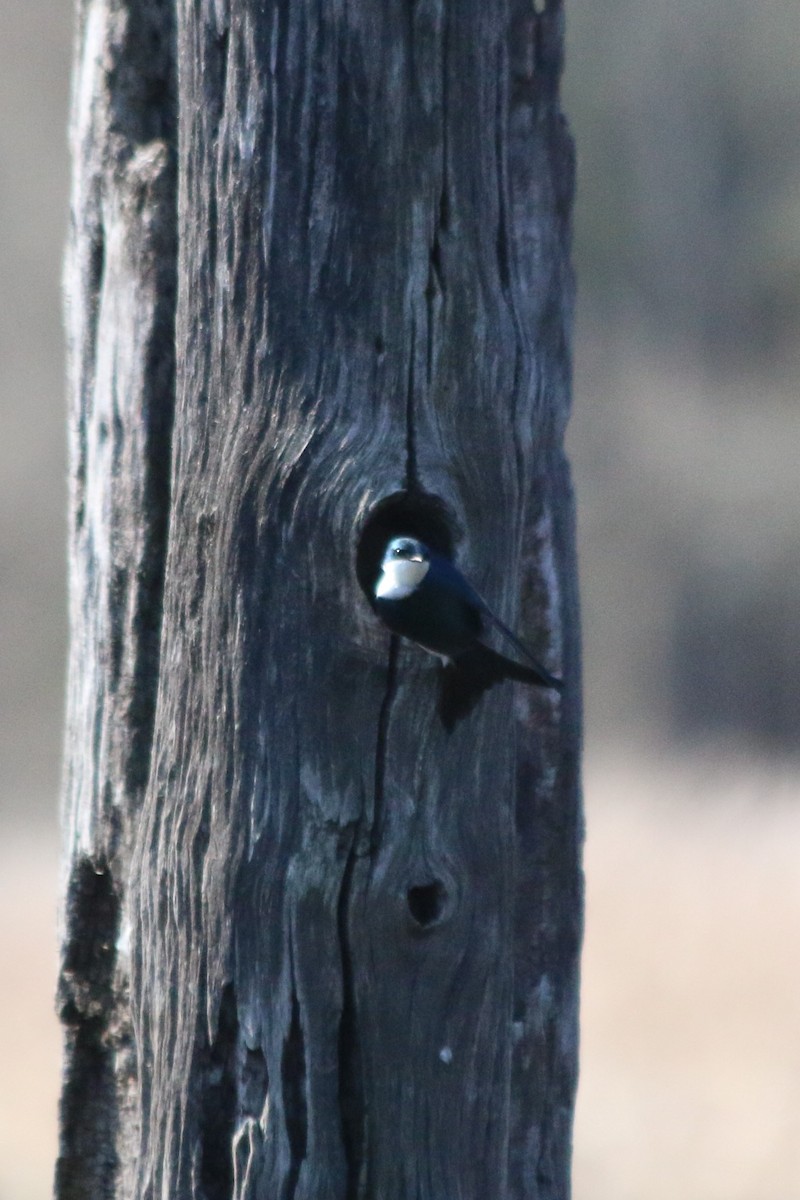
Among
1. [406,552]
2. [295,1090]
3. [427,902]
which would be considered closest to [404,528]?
[406,552]

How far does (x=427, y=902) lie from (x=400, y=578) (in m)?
0.41

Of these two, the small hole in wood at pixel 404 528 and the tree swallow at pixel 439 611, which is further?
the small hole in wood at pixel 404 528

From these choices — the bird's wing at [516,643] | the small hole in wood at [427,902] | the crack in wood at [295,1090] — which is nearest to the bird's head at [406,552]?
the bird's wing at [516,643]

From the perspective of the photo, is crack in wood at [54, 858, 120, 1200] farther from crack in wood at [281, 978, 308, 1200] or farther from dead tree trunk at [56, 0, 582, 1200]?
crack in wood at [281, 978, 308, 1200]

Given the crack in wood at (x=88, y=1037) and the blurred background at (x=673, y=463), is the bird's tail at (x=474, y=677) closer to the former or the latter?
the crack in wood at (x=88, y=1037)

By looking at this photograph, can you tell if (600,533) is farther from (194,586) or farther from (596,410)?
(194,586)

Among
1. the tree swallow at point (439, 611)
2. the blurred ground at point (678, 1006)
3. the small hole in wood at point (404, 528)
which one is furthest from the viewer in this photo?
the blurred ground at point (678, 1006)

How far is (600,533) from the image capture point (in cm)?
1034

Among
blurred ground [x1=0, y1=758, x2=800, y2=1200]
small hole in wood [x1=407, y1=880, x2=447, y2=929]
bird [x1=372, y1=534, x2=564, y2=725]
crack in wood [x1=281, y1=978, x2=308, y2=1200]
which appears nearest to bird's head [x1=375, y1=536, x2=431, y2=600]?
bird [x1=372, y1=534, x2=564, y2=725]

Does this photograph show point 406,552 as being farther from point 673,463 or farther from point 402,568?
Result: point 673,463

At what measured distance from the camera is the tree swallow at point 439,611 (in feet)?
5.86

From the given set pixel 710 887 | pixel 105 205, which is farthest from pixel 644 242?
pixel 105 205

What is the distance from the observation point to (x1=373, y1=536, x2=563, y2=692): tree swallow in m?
1.79

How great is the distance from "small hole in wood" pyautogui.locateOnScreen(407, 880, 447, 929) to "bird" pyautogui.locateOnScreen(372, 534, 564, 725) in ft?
0.68
